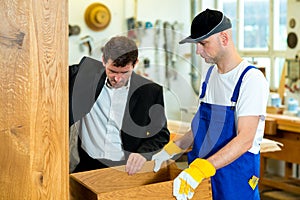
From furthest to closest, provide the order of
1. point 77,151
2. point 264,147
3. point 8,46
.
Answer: point 264,147 < point 77,151 < point 8,46

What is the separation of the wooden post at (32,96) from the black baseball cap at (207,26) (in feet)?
2.55

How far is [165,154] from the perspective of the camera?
2008mm

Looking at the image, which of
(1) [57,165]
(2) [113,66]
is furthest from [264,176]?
(1) [57,165]

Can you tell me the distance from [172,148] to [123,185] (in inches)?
13.2

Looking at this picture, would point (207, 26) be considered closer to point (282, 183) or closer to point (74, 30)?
point (282, 183)

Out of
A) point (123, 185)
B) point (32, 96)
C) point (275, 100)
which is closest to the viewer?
point (32, 96)

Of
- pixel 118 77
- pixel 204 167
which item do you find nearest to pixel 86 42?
pixel 118 77

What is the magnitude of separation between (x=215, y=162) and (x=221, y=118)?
32 centimetres

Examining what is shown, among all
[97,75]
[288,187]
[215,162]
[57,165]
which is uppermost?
[97,75]

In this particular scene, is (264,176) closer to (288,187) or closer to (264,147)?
(288,187)

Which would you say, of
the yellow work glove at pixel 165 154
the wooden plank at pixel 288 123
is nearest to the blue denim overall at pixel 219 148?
the yellow work glove at pixel 165 154

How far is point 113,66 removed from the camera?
189 centimetres

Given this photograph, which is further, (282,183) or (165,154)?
(282,183)

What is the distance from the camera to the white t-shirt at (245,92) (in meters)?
1.78
